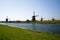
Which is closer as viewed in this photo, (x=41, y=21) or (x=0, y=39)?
(x=0, y=39)

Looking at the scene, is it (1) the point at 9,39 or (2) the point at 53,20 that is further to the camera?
(2) the point at 53,20

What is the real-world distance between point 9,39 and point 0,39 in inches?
47.5

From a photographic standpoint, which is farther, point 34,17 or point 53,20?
point 53,20

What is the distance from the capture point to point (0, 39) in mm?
13547

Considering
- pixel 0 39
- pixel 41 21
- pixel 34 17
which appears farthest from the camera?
pixel 41 21

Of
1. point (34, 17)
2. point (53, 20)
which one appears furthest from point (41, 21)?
point (34, 17)

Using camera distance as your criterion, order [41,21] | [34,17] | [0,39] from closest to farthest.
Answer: [0,39] → [34,17] → [41,21]

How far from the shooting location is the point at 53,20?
184000 millimetres

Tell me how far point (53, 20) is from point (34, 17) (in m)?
63.0

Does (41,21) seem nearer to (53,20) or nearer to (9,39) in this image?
(53,20)

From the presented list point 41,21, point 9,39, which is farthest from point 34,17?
point 9,39

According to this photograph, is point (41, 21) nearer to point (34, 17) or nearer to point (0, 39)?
point (34, 17)

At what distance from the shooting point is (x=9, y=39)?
14.3 m

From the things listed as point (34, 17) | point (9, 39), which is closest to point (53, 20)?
point (34, 17)
